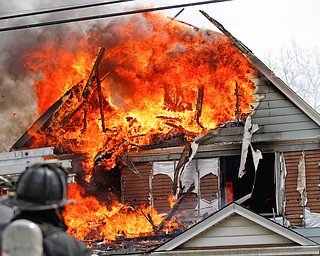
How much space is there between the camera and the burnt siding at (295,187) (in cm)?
1534

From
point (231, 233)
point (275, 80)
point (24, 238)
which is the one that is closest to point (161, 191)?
point (231, 233)

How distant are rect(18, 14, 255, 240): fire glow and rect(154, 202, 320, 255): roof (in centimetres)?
268

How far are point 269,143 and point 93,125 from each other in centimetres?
445

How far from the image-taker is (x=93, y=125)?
1673 cm

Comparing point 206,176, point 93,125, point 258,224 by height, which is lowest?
point 258,224

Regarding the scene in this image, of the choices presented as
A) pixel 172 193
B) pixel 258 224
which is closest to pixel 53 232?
pixel 258 224

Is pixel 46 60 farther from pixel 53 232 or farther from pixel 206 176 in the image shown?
pixel 53 232

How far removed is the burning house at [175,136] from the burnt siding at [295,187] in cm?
2

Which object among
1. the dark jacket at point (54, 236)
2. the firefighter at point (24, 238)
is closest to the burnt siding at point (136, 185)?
the dark jacket at point (54, 236)

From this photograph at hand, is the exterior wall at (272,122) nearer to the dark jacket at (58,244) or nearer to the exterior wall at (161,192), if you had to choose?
the exterior wall at (161,192)

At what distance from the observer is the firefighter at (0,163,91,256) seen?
12.2ft

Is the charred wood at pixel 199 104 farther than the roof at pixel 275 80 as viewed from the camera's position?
Yes

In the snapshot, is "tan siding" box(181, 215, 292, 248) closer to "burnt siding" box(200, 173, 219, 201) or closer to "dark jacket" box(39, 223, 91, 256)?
"burnt siding" box(200, 173, 219, 201)

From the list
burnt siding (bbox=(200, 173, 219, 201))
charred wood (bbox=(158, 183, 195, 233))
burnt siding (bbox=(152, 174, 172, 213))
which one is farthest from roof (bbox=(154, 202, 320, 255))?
burnt siding (bbox=(152, 174, 172, 213))
